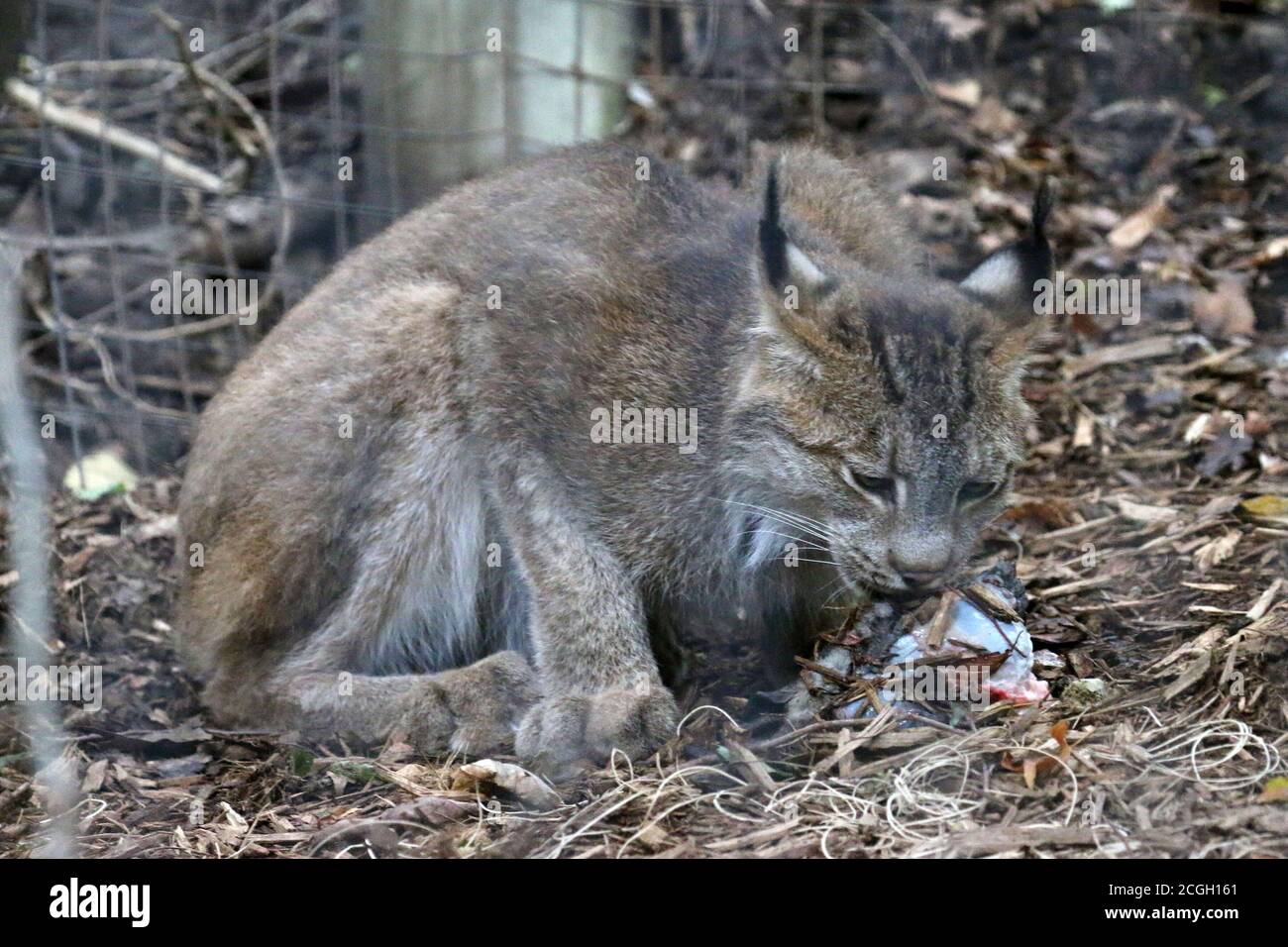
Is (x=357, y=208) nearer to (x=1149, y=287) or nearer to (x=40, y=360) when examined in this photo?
(x=40, y=360)

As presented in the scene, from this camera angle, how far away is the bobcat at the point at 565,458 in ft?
15.6

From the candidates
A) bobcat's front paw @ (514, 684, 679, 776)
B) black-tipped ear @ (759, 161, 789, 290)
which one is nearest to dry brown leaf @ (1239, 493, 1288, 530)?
black-tipped ear @ (759, 161, 789, 290)

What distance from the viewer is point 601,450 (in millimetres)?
5141

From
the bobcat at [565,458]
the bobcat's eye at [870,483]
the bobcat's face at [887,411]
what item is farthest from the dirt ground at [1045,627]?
the bobcat's eye at [870,483]

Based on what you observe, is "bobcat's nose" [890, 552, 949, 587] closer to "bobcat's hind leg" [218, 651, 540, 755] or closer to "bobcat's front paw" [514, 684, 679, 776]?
"bobcat's front paw" [514, 684, 679, 776]

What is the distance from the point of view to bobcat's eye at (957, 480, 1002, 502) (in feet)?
15.3

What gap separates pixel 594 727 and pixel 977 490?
1.42 metres

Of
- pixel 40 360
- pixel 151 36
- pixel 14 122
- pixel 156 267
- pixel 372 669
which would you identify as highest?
pixel 151 36

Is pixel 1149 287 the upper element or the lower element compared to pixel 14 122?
lower

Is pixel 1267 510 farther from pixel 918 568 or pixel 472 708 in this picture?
pixel 472 708

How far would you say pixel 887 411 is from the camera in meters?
4.57
